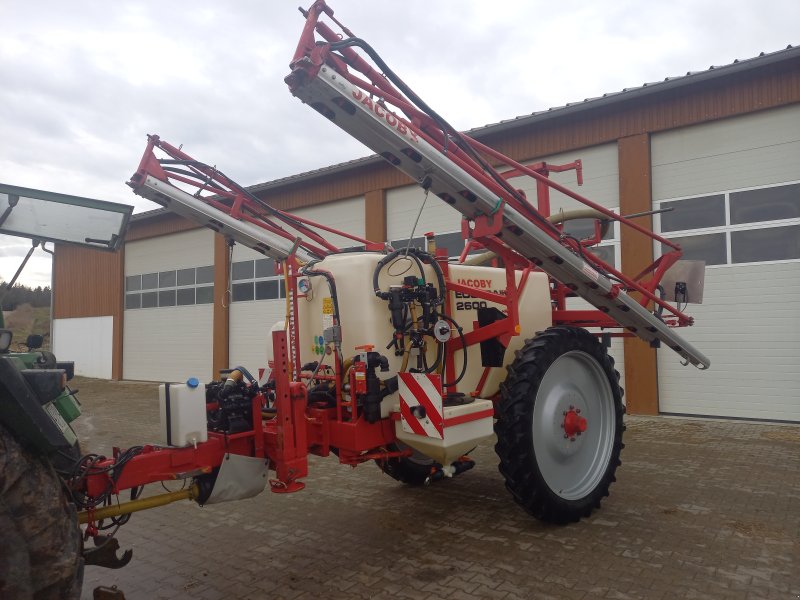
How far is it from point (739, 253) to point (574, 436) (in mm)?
5869

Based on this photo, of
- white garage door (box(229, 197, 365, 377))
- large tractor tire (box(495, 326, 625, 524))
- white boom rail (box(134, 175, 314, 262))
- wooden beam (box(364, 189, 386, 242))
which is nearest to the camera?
large tractor tire (box(495, 326, 625, 524))

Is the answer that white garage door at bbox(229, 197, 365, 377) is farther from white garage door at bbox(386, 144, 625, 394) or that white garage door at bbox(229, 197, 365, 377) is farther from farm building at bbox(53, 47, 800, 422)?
white garage door at bbox(386, 144, 625, 394)

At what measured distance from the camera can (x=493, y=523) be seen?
4570 millimetres

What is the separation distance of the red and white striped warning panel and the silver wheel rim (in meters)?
0.96

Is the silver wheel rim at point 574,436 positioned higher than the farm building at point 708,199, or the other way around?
the farm building at point 708,199

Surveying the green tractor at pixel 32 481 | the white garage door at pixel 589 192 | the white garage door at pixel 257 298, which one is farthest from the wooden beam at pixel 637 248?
the green tractor at pixel 32 481

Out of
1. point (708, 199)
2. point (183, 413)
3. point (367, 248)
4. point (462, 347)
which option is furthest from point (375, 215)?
point (183, 413)

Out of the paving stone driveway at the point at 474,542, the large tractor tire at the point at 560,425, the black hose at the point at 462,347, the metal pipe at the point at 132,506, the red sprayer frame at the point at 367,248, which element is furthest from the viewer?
the black hose at the point at 462,347

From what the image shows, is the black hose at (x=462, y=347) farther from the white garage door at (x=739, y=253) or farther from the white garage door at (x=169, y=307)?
the white garage door at (x=169, y=307)

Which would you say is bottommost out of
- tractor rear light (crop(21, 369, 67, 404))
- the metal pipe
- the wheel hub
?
the metal pipe

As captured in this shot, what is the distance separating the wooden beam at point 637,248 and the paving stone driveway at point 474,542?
3.08 metres

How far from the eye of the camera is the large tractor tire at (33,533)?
2248 millimetres

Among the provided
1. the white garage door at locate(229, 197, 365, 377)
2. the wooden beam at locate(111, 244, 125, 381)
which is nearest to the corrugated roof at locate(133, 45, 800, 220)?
the white garage door at locate(229, 197, 365, 377)

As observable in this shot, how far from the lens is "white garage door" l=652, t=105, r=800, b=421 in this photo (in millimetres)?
8523
